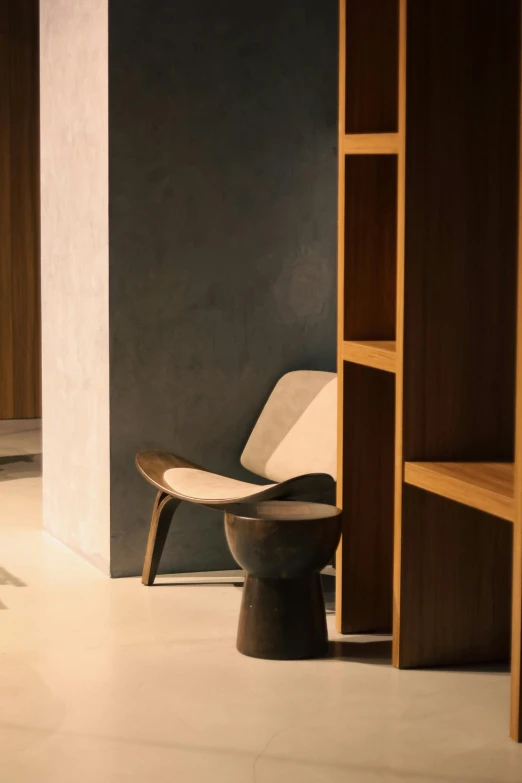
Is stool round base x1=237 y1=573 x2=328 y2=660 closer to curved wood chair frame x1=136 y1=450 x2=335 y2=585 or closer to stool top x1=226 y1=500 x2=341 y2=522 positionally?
stool top x1=226 y1=500 x2=341 y2=522

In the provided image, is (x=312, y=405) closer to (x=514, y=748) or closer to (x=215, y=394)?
(x=215, y=394)

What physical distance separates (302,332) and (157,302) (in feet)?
1.96

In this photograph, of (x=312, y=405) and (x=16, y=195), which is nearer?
(x=312, y=405)

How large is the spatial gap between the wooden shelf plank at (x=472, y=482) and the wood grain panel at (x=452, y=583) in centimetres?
12

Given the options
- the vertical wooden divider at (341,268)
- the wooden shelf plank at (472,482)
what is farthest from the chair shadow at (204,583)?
the wooden shelf plank at (472,482)

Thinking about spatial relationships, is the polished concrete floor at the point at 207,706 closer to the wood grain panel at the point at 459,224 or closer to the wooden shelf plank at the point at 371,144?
the wood grain panel at the point at 459,224

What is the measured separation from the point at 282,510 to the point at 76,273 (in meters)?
1.63

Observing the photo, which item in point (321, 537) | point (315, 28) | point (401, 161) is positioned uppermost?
point (315, 28)

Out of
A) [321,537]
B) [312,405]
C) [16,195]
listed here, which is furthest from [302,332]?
[16,195]

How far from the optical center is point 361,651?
3551 mm

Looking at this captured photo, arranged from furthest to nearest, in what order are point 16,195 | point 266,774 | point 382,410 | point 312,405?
point 16,195 < point 312,405 < point 382,410 < point 266,774

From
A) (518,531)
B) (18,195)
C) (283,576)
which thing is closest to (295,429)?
(283,576)

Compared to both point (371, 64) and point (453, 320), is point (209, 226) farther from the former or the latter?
point (453, 320)

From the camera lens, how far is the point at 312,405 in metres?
4.47
